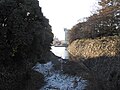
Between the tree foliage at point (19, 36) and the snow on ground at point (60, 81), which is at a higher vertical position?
the tree foliage at point (19, 36)

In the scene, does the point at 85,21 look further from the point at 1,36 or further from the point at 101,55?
the point at 1,36

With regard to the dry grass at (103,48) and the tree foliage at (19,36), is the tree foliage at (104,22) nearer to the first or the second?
the dry grass at (103,48)

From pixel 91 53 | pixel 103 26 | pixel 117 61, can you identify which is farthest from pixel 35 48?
pixel 103 26

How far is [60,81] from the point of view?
16391mm

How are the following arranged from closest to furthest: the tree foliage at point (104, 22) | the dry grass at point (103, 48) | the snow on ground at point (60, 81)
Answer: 1. the snow on ground at point (60, 81)
2. the dry grass at point (103, 48)
3. the tree foliage at point (104, 22)

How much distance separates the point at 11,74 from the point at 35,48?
5.35 ft

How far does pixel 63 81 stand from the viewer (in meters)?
16.3

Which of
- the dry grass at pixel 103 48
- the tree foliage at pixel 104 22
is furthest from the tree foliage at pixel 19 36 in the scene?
the tree foliage at pixel 104 22

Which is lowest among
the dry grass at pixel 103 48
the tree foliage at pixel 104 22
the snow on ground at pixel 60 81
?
the snow on ground at pixel 60 81

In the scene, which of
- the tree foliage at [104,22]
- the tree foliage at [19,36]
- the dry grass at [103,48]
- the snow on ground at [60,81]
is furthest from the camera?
the tree foliage at [104,22]

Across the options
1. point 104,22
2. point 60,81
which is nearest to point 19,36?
point 60,81

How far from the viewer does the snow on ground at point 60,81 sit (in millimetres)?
15188

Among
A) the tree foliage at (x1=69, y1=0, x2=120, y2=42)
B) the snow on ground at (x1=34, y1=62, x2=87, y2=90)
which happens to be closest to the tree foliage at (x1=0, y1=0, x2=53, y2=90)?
the snow on ground at (x1=34, y1=62, x2=87, y2=90)

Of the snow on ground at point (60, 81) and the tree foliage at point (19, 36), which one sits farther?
the snow on ground at point (60, 81)
